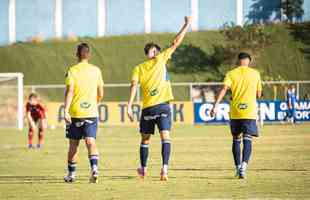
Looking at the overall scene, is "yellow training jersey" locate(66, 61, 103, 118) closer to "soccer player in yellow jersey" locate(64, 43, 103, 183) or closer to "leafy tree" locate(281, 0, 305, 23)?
"soccer player in yellow jersey" locate(64, 43, 103, 183)

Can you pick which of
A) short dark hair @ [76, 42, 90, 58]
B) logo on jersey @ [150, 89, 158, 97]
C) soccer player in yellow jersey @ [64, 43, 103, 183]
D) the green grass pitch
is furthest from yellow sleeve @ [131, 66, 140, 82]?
the green grass pitch

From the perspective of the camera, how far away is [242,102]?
1659 cm

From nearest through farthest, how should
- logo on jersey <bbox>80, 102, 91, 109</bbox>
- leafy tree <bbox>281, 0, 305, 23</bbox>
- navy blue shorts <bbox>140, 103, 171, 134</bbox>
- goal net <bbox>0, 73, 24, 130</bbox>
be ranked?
logo on jersey <bbox>80, 102, 91, 109</bbox>, navy blue shorts <bbox>140, 103, 171, 134</bbox>, goal net <bbox>0, 73, 24, 130</bbox>, leafy tree <bbox>281, 0, 305, 23</bbox>

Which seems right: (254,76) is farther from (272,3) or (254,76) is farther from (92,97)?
(272,3)

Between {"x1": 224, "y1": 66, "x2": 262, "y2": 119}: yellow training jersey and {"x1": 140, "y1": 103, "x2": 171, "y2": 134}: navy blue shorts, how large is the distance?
49.6 inches

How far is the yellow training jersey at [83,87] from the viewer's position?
15.4 meters

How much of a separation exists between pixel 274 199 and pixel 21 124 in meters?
33.3

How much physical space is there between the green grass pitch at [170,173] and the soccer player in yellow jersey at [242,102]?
62 centimetres

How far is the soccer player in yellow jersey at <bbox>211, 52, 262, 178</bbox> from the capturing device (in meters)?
16.5

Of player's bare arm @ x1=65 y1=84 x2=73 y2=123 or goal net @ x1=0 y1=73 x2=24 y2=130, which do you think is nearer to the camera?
player's bare arm @ x1=65 y1=84 x2=73 y2=123

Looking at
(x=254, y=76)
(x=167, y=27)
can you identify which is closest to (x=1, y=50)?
(x=167, y=27)

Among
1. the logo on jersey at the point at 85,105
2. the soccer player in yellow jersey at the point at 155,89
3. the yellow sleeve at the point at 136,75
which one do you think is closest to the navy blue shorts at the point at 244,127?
the soccer player in yellow jersey at the point at 155,89

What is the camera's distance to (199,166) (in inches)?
751

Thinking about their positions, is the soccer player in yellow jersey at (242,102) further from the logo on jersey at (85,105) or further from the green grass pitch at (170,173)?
the logo on jersey at (85,105)
